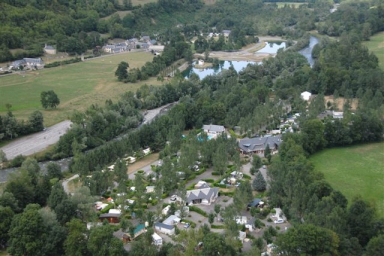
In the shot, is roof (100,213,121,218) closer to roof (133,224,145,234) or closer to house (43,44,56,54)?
roof (133,224,145,234)

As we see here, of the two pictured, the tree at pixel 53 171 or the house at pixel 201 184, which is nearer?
the house at pixel 201 184

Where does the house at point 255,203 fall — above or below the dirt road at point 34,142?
below

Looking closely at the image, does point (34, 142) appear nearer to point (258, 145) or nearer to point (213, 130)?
point (213, 130)

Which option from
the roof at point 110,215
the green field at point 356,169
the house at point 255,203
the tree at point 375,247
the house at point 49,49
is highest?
the house at point 49,49

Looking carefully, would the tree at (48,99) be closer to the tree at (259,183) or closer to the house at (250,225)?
the tree at (259,183)

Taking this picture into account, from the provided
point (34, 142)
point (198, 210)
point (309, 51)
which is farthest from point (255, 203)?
point (309, 51)

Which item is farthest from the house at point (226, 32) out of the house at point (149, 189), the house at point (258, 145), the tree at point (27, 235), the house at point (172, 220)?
the tree at point (27, 235)
